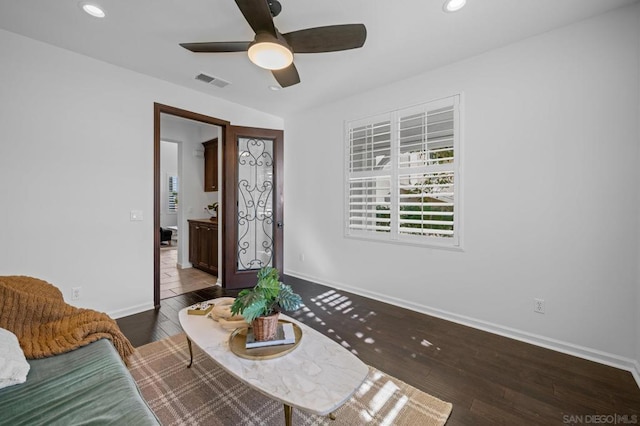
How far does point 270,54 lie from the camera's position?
1923mm

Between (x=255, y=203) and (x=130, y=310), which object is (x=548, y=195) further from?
(x=130, y=310)

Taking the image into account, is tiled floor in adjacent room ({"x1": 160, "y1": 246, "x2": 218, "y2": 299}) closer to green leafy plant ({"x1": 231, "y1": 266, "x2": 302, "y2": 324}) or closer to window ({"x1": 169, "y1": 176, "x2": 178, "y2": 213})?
green leafy plant ({"x1": 231, "y1": 266, "x2": 302, "y2": 324})

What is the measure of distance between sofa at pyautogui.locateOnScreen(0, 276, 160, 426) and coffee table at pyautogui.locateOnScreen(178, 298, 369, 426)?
402 millimetres

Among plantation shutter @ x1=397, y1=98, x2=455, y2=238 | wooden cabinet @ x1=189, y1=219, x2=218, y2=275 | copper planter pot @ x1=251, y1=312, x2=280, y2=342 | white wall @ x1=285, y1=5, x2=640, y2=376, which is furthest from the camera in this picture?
wooden cabinet @ x1=189, y1=219, x2=218, y2=275

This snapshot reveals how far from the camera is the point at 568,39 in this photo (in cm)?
229

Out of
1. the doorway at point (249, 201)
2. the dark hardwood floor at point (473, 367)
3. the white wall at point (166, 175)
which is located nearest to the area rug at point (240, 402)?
the dark hardwood floor at point (473, 367)

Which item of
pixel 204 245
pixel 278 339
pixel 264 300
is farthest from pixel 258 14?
pixel 204 245

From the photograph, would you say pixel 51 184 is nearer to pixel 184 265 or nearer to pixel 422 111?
pixel 184 265

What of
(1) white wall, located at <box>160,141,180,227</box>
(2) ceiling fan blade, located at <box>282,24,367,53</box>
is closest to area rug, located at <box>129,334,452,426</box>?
(2) ceiling fan blade, located at <box>282,24,367,53</box>

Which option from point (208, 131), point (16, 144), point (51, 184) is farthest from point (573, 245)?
point (208, 131)

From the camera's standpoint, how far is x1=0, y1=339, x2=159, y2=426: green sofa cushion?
3.34ft

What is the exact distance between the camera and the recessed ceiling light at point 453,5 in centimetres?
200

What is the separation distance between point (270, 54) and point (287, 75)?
1.67ft

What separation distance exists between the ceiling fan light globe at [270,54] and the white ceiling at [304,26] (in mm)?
412
